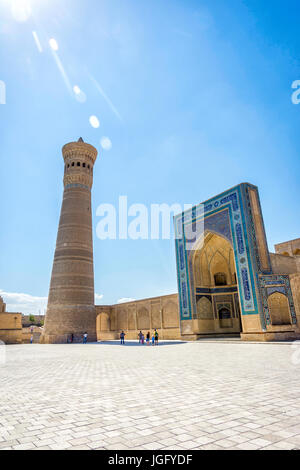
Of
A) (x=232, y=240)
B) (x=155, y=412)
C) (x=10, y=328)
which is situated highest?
(x=232, y=240)

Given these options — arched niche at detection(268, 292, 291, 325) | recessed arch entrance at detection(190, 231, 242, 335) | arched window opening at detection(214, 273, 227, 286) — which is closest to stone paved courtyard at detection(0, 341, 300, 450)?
arched niche at detection(268, 292, 291, 325)

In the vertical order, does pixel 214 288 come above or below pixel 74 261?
below

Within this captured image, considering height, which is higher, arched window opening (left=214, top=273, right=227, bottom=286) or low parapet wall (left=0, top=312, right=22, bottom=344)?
arched window opening (left=214, top=273, right=227, bottom=286)

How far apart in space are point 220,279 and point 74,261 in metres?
9.46

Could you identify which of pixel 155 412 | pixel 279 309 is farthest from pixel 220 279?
pixel 155 412

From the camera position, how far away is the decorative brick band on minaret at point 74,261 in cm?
1894

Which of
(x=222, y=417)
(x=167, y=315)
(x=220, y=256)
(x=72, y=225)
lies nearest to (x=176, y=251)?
(x=220, y=256)

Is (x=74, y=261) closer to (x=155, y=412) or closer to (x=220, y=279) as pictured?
(x=220, y=279)

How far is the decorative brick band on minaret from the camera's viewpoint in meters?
18.9

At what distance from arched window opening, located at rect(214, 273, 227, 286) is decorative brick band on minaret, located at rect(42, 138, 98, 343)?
27.0 feet

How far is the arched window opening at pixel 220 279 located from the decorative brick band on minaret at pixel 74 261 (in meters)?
8.24

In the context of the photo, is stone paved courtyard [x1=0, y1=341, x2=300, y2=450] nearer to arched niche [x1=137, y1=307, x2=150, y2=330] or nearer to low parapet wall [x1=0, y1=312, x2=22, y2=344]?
low parapet wall [x1=0, y1=312, x2=22, y2=344]

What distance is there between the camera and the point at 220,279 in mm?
18641
